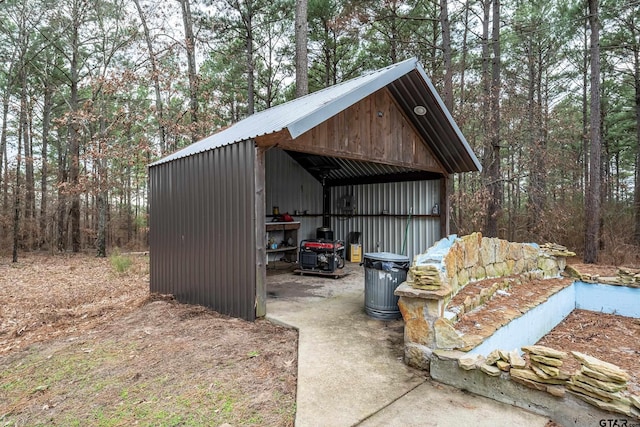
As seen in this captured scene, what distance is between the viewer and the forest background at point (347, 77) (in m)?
10.1

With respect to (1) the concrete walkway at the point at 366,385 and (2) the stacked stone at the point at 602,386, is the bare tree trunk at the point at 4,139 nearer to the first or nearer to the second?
(1) the concrete walkway at the point at 366,385

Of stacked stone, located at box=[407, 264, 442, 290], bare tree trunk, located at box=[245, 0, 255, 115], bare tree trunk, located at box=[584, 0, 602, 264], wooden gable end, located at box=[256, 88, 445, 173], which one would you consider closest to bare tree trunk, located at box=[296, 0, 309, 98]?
bare tree trunk, located at box=[245, 0, 255, 115]

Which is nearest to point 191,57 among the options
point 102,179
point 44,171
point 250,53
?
point 250,53

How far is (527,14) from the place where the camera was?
11.7 m

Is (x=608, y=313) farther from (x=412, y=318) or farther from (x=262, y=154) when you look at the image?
(x=262, y=154)

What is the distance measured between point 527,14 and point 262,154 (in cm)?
1215

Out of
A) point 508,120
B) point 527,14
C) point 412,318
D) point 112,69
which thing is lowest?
point 412,318

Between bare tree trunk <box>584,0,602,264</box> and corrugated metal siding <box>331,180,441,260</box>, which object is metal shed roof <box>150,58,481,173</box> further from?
bare tree trunk <box>584,0,602,264</box>

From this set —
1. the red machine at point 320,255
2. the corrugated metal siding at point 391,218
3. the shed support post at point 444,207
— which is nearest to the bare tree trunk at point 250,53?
the corrugated metal siding at point 391,218

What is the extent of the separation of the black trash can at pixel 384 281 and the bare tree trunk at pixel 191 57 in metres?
9.69

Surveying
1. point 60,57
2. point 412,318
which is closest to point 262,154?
point 412,318

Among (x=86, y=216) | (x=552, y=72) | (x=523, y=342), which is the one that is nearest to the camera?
(x=523, y=342)

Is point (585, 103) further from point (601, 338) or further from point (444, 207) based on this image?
point (601, 338)

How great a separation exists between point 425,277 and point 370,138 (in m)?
3.21
